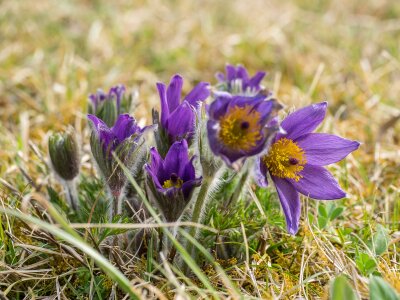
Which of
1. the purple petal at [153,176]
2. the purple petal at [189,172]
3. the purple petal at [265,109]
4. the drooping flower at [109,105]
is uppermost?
the purple petal at [265,109]

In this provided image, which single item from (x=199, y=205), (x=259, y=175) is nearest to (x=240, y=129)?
(x=259, y=175)

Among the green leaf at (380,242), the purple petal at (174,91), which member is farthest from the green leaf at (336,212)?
the purple petal at (174,91)

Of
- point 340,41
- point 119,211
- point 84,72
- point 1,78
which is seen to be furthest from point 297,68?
point 119,211

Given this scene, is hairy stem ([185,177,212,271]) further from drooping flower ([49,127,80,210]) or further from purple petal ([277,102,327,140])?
drooping flower ([49,127,80,210])

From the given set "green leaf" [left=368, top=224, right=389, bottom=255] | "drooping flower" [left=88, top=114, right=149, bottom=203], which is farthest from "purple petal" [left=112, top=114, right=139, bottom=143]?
"green leaf" [left=368, top=224, right=389, bottom=255]

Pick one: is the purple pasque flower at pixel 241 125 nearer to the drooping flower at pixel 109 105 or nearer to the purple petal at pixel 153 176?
the purple petal at pixel 153 176

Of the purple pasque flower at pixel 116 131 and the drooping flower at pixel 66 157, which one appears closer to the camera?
the purple pasque flower at pixel 116 131
